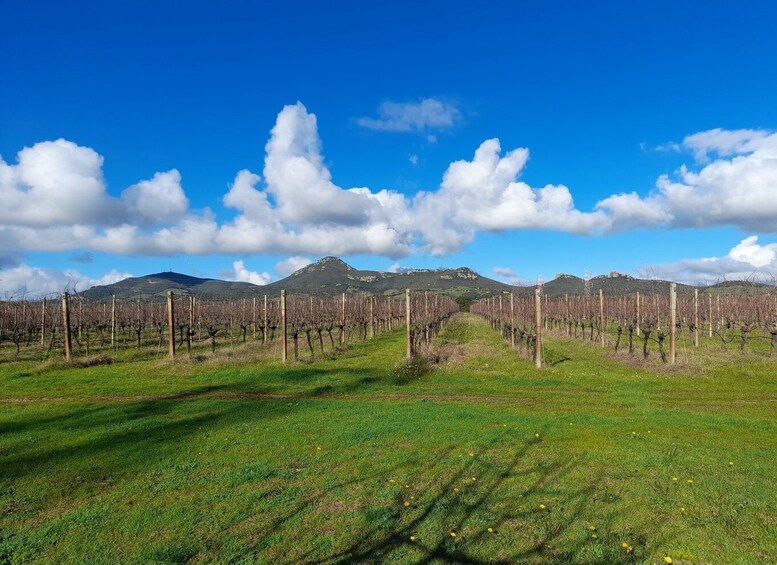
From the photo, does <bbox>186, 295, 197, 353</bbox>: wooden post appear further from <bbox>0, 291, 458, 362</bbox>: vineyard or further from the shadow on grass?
the shadow on grass

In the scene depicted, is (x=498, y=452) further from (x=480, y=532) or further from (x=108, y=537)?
(x=108, y=537)

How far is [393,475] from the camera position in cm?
810

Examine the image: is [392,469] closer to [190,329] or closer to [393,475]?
[393,475]

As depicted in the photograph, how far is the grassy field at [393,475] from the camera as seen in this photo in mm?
5750

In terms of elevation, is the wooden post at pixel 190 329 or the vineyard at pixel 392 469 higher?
the wooden post at pixel 190 329

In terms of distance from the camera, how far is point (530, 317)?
51875 mm

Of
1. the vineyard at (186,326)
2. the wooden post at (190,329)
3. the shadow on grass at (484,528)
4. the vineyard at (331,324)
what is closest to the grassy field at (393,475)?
the shadow on grass at (484,528)

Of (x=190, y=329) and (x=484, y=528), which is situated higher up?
(x=190, y=329)

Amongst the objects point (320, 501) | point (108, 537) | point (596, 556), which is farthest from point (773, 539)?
point (108, 537)

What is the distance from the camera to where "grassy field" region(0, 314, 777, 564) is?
575 cm

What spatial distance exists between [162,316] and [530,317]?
1482 inches

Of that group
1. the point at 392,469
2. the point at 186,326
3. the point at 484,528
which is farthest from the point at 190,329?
the point at 484,528

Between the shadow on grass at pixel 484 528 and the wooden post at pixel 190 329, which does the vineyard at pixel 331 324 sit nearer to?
the wooden post at pixel 190 329

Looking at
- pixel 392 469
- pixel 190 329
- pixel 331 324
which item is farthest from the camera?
pixel 331 324
